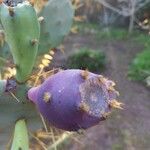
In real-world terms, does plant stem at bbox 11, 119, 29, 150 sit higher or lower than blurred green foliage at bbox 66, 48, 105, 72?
higher

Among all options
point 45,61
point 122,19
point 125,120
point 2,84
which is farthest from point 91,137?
point 122,19

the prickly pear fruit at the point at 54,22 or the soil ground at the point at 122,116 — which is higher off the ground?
the prickly pear fruit at the point at 54,22

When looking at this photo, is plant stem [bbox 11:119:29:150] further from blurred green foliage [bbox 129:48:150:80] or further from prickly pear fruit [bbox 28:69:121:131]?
blurred green foliage [bbox 129:48:150:80]

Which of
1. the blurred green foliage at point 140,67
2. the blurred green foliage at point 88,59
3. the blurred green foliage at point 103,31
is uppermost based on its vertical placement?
the blurred green foliage at point 88,59

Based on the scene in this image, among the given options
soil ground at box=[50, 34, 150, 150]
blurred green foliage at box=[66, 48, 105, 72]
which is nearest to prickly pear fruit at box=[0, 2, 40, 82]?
soil ground at box=[50, 34, 150, 150]

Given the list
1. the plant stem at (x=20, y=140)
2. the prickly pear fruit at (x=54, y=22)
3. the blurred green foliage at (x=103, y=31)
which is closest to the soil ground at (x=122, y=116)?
the blurred green foliage at (x=103, y=31)

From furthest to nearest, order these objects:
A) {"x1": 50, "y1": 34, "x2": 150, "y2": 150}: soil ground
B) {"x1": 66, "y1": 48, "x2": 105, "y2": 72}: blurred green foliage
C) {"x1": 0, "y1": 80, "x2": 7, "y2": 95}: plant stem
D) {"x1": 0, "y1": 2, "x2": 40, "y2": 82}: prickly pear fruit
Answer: {"x1": 66, "y1": 48, "x2": 105, "y2": 72}: blurred green foliage < {"x1": 50, "y1": 34, "x2": 150, "y2": 150}: soil ground < {"x1": 0, "y1": 80, "x2": 7, "y2": 95}: plant stem < {"x1": 0, "y1": 2, "x2": 40, "y2": 82}: prickly pear fruit

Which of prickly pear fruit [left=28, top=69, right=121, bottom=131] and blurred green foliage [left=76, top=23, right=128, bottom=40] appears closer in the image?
prickly pear fruit [left=28, top=69, right=121, bottom=131]

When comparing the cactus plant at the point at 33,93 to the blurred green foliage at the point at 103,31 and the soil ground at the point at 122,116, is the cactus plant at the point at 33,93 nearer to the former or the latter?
the soil ground at the point at 122,116
